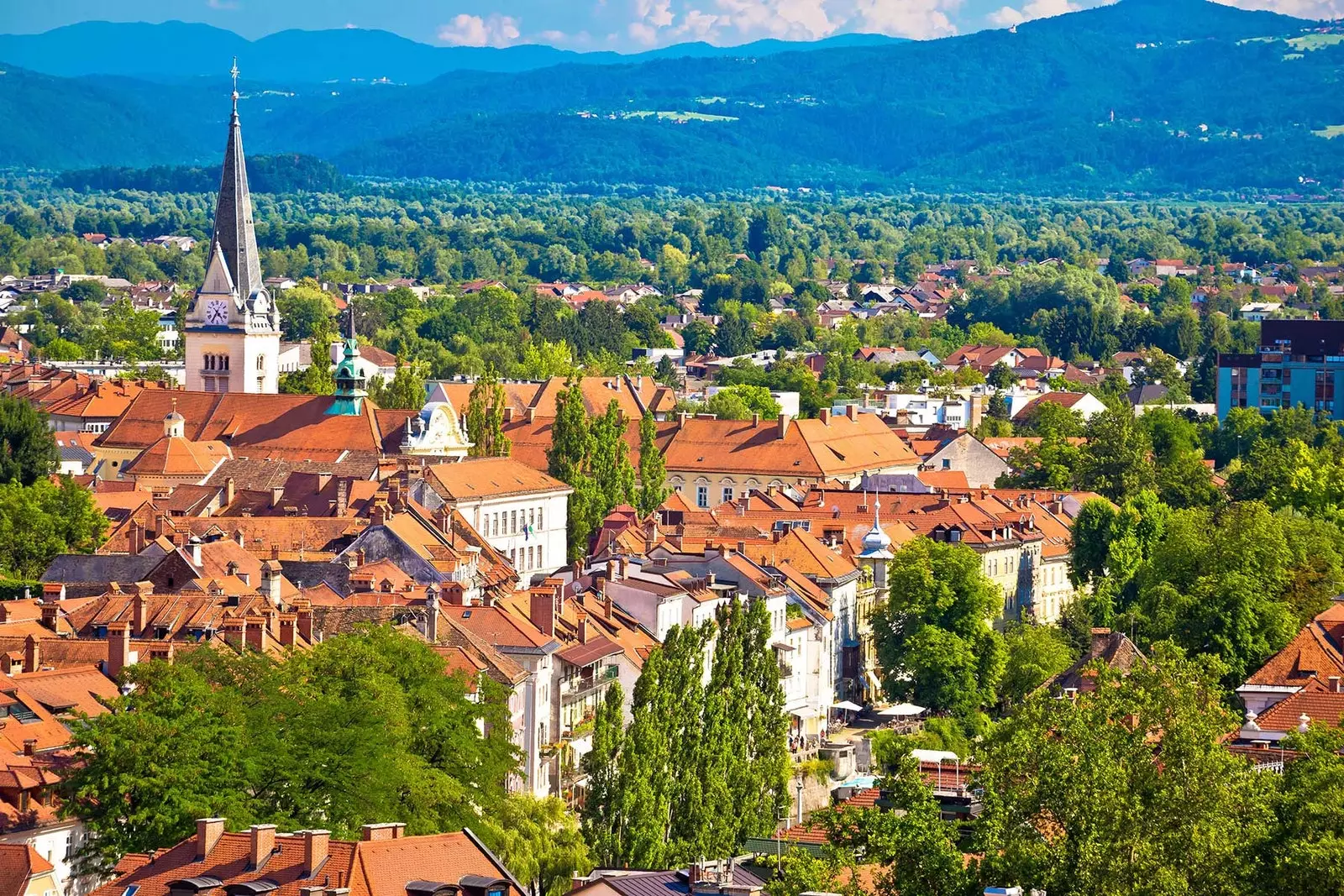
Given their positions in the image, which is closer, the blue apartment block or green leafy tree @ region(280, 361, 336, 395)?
green leafy tree @ region(280, 361, 336, 395)

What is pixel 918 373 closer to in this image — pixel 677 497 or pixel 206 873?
pixel 677 497

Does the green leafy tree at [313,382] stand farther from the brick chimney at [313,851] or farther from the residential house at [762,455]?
the brick chimney at [313,851]

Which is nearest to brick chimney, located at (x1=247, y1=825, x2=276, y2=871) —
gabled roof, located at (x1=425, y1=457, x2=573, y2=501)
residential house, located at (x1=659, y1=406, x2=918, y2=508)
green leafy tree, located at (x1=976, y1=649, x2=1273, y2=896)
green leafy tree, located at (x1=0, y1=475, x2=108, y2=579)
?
green leafy tree, located at (x1=976, y1=649, x2=1273, y2=896)

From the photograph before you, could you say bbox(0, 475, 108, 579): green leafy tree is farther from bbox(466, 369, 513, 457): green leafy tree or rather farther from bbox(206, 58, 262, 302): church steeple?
bbox(206, 58, 262, 302): church steeple

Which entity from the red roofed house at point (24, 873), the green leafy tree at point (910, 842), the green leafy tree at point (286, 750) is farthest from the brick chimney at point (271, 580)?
the green leafy tree at point (910, 842)

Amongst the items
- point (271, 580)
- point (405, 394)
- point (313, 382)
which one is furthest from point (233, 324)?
point (271, 580)

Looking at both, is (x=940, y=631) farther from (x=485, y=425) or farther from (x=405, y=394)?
(x=405, y=394)
